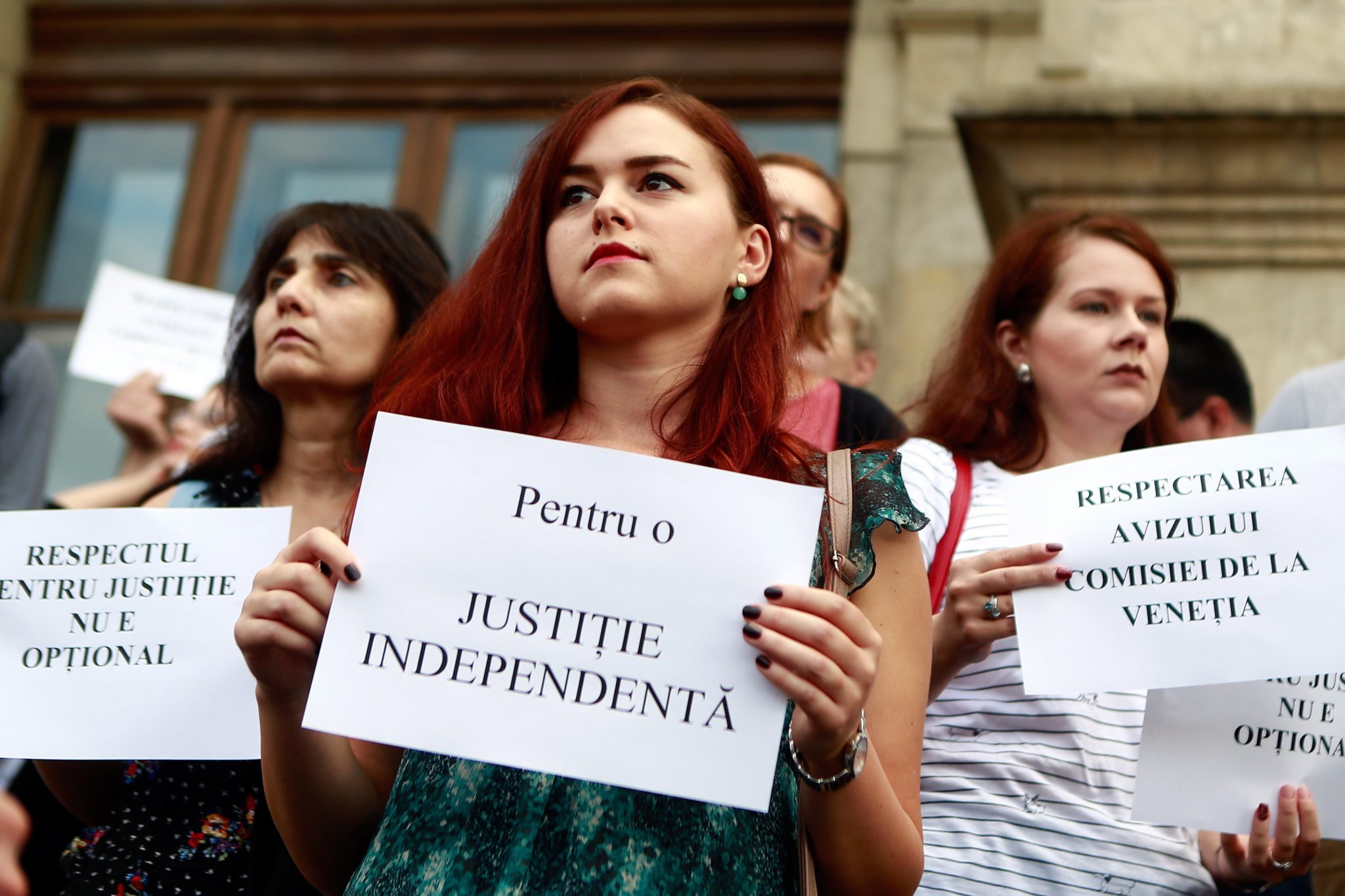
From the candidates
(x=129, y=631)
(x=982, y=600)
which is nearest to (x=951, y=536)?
(x=982, y=600)

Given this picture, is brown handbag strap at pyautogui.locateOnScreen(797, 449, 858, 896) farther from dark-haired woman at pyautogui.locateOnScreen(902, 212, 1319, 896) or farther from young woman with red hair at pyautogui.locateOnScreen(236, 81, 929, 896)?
dark-haired woman at pyautogui.locateOnScreen(902, 212, 1319, 896)

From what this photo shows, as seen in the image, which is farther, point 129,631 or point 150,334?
point 150,334

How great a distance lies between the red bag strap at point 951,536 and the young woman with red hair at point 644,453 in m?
0.55

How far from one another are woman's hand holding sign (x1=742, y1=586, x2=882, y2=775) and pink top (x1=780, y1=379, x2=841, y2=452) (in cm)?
107

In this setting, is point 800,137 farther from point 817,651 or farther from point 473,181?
point 817,651

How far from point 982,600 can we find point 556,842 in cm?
89

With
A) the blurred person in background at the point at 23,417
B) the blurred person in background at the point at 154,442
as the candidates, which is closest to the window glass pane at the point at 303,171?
the blurred person in background at the point at 154,442

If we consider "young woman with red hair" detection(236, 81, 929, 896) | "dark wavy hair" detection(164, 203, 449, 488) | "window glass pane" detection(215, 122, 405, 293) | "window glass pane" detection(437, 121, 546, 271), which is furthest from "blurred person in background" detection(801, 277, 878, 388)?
"window glass pane" detection(215, 122, 405, 293)

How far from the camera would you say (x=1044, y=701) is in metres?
2.55

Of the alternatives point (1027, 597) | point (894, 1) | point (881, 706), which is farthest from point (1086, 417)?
point (894, 1)

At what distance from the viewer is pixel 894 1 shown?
5.71m

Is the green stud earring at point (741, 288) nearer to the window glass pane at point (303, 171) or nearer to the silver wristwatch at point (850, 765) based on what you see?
the silver wristwatch at point (850, 765)

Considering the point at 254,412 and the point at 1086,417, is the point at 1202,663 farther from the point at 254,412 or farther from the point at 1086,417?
the point at 254,412

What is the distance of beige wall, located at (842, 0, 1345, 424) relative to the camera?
14.1 feet
